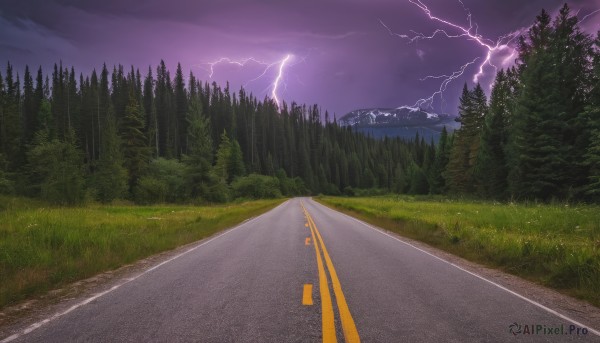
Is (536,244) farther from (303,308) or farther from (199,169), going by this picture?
(199,169)

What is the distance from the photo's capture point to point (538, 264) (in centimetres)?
878

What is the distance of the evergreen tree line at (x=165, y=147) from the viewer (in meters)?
46.2

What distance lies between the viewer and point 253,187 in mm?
79625

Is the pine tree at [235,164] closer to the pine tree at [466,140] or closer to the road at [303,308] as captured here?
the pine tree at [466,140]

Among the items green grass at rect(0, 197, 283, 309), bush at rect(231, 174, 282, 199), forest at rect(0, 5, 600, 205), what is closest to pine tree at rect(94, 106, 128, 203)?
forest at rect(0, 5, 600, 205)

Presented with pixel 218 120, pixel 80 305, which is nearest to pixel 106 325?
pixel 80 305

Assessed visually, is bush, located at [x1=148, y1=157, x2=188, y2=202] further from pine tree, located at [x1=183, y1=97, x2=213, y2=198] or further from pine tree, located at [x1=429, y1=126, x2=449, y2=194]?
pine tree, located at [x1=429, y1=126, x2=449, y2=194]

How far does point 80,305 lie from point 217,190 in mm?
42514

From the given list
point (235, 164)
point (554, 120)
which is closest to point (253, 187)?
point (235, 164)

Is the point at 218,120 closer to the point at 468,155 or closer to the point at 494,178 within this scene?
the point at 468,155

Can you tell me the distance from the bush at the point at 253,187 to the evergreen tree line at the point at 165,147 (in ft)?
0.91

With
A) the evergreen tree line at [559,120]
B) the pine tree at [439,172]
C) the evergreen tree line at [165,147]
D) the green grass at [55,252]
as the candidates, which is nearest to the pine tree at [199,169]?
the evergreen tree line at [165,147]

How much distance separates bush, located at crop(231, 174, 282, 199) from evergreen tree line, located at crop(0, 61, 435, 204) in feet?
0.91

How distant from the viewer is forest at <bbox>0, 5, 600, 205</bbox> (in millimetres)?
30766
